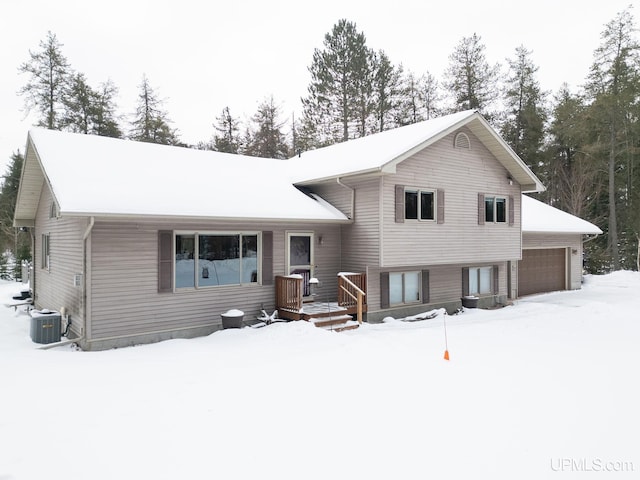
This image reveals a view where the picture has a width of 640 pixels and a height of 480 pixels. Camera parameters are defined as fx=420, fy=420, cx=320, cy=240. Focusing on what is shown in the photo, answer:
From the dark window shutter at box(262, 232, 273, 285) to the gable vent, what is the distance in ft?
22.3

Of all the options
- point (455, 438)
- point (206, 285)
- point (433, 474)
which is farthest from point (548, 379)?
point (206, 285)

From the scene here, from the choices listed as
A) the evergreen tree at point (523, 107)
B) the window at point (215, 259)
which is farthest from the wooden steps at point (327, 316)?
the evergreen tree at point (523, 107)

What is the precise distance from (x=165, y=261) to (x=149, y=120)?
23546 mm

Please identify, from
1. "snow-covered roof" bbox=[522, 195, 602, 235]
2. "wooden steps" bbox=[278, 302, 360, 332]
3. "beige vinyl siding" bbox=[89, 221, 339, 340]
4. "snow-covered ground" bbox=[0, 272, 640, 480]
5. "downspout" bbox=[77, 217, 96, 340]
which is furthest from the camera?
"snow-covered roof" bbox=[522, 195, 602, 235]

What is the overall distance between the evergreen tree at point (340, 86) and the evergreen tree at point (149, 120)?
10.3 m

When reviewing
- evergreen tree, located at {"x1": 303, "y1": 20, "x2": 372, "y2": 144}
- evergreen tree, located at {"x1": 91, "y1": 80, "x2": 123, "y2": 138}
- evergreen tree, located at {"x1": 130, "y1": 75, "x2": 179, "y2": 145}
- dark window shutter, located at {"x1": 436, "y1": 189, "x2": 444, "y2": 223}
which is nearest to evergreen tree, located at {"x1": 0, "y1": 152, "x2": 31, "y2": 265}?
evergreen tree, located at {"x1": 91, "y1": 80, "x2": 123, "y2": 138}

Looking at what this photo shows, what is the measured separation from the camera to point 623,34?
83.8ft

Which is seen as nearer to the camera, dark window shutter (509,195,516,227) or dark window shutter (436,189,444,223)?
dark window shutter (436,189,444,223)

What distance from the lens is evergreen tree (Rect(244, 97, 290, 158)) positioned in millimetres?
33156

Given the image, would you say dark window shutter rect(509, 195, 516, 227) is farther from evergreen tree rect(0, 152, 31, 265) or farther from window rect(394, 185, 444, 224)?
evergreen tree rect(0, 152, 31, 265)

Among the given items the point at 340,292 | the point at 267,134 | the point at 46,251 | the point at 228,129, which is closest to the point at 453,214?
the point at 340,292

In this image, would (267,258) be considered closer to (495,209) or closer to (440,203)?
(440,203)

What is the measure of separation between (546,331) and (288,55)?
2971 centimetres

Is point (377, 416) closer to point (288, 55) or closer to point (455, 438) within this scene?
point (455, 438)
